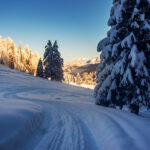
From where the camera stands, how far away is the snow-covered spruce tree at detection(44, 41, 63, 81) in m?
34.4

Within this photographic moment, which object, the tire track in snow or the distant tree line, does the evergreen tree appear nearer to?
the distant tree line

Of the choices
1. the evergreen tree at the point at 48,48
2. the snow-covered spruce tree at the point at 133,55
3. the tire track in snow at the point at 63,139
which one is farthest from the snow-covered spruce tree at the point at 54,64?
the tire track in snow at the point at 63,139

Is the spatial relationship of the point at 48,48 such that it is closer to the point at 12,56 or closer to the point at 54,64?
the point at 54,64

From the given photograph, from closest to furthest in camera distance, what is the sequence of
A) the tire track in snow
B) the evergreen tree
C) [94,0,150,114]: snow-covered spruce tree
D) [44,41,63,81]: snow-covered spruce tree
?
the tire track in snow → [94,0,150,114]: snow-covered spruce tree → [44,41,63,81]: snow-covered spruce tree → the evergreen tree

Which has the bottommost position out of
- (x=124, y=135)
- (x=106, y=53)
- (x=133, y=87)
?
(x=124, y=135)

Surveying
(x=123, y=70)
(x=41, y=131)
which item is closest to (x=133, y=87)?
(x=123, y=70)

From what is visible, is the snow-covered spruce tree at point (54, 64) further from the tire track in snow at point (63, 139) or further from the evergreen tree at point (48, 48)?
the tire track in snow at point (63, 139)

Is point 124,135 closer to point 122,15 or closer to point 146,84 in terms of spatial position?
point 146,84

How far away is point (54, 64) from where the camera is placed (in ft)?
114

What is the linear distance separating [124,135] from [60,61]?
109ft

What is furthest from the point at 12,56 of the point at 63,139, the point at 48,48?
the point at 63,139

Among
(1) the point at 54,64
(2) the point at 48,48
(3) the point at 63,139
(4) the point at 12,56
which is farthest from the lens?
(4) the point at 12,56

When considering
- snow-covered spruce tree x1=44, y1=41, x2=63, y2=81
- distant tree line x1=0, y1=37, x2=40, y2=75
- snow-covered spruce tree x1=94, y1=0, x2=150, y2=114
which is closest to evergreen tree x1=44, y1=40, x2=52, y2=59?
snow-covered spruce tree x1=44, y1=41, x2=63, y2=81

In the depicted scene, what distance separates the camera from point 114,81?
7.77 meters
